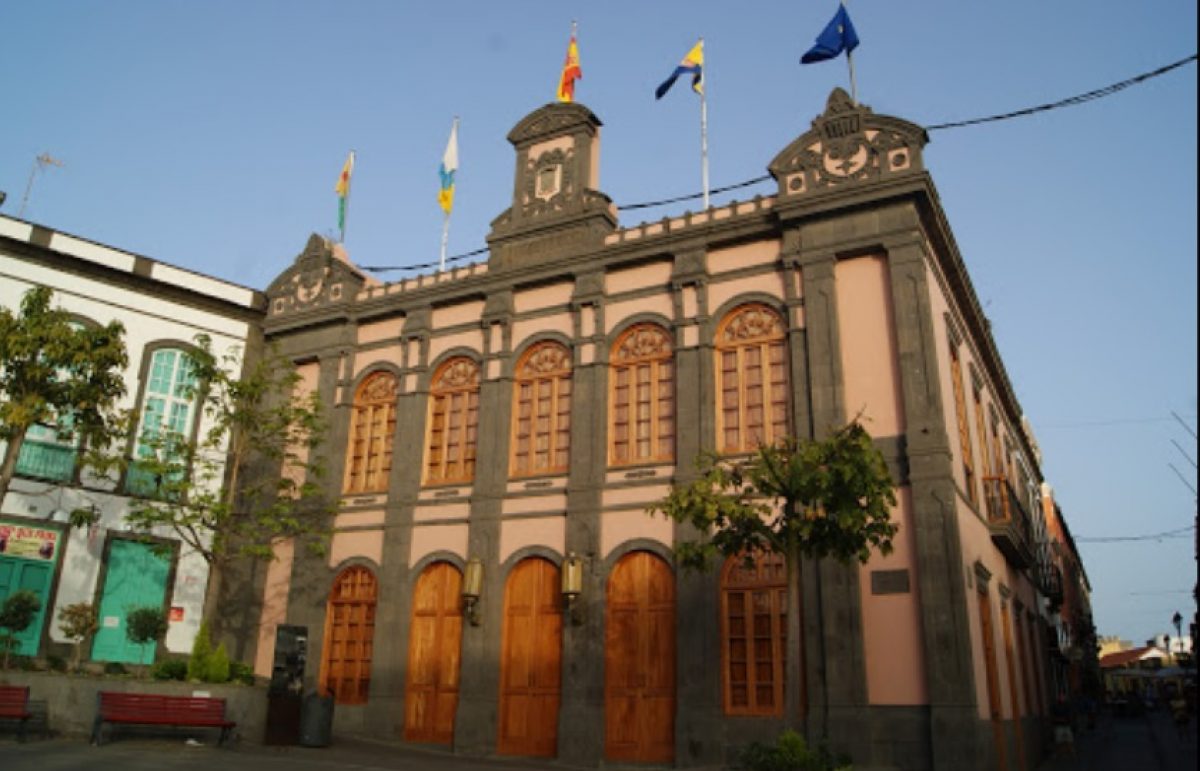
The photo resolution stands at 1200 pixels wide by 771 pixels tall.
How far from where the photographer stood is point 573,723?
16.6 meters

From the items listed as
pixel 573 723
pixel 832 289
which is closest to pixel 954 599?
pixel 832 289

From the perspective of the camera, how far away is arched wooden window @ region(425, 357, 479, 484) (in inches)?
790

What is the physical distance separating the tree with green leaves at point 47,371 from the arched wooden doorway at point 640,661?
33.3 feet

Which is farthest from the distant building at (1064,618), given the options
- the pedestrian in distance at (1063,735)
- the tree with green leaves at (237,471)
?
the tree with green leaves at (237,471)

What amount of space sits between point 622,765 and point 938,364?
8.65m

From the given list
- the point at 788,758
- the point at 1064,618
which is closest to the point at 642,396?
the point at 788,758

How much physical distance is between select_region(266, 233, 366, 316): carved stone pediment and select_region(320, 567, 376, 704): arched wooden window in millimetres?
6962

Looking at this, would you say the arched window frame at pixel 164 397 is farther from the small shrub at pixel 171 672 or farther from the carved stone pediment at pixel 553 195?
the carved stone pediment at pixel 553 195

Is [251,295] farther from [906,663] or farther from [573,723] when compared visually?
[906,663]

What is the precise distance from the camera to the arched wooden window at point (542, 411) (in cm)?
1898

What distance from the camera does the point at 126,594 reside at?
20859 mm

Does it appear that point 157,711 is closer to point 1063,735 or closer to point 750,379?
point 750,379

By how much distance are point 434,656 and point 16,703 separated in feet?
23.5

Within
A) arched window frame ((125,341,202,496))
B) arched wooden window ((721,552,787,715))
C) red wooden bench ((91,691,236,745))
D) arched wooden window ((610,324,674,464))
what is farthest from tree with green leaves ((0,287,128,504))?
arched wooden window ((721,552,787,715))
